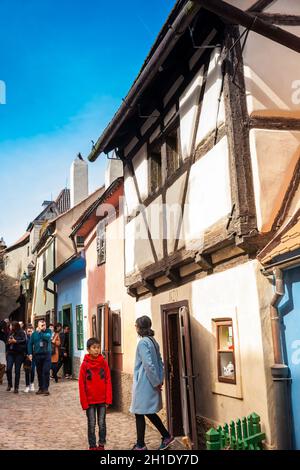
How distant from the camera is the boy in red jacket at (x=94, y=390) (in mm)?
6547

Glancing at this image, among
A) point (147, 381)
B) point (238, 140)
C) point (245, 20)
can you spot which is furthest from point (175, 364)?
point (245, 20)

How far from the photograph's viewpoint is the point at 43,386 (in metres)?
12.6

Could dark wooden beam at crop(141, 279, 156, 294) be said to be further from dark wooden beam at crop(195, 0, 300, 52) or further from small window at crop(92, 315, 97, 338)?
dark wooden beam at crop(195, 0, 300, 52)

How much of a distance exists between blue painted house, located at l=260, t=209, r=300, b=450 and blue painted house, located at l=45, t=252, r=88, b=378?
10.1 m

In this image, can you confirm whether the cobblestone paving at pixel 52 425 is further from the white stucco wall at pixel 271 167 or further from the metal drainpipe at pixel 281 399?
the white stucco wall at pixel 271 167

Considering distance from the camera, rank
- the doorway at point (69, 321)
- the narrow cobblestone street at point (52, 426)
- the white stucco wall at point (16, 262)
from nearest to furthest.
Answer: the narrow cobblestone street at point (52, 426) < the doorway at point (69, 321) < the white stucco wall at point (16, 262)

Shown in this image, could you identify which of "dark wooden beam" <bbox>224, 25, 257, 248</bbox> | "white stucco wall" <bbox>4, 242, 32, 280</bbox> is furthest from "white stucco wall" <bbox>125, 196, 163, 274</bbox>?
"white stucco wall" <bbox>4, 242, 32, 280</bbox>

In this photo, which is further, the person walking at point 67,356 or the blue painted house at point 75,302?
the person walking at point 67,356

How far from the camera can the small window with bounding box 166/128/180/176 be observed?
8.28 m

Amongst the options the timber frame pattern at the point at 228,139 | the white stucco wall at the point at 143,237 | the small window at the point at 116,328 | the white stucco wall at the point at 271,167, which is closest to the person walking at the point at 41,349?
the small window at the point at 116,328

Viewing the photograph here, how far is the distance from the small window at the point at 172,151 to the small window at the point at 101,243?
4.87 meters

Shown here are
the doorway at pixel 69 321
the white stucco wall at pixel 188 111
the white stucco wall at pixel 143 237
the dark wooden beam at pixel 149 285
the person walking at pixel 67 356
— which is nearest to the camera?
the white stucco wall at pixel 188 111

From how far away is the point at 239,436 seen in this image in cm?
525
